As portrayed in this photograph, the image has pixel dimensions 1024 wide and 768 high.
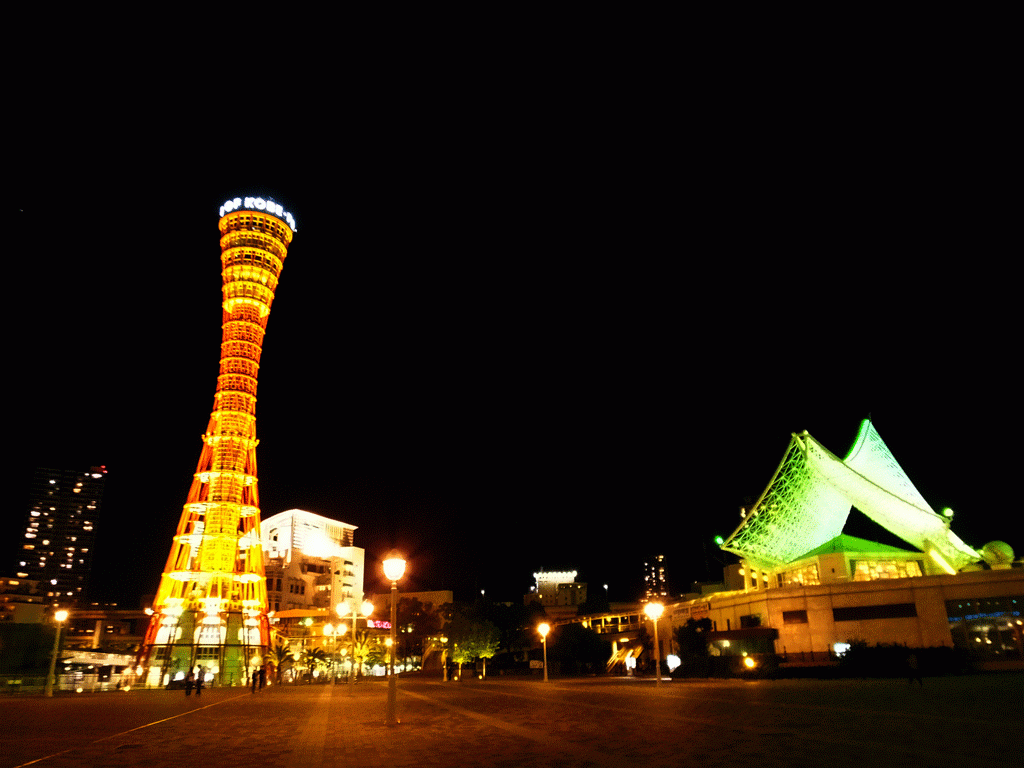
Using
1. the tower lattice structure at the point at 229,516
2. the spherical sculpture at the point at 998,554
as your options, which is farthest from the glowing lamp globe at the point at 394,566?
the tower lattice structure at the point at 229,516

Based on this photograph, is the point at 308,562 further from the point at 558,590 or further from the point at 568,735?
the point at 568,735

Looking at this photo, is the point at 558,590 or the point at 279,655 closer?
the point at 279,655

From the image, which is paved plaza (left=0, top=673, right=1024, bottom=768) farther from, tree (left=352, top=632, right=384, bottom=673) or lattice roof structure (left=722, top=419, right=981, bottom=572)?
tree (left=352, top=632, right=384, bottom=673)

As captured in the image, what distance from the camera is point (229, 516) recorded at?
58219 mm

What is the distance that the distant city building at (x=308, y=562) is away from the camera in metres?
92.9

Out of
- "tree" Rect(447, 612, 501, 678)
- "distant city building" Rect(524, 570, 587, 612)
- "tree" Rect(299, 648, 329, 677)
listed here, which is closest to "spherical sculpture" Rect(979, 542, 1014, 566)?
"tree" Rect(447, 612, 501, 678)

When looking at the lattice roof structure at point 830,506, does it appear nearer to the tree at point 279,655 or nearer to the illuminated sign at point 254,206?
the tree at point 279,655

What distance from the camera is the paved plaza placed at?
9.86 metres

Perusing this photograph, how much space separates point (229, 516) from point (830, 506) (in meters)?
45.7

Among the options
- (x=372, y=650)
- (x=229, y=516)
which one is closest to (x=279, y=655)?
(x=372, y=650)

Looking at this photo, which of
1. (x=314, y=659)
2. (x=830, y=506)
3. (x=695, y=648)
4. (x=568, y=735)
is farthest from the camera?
(x=314, y=659)

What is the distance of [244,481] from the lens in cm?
5847

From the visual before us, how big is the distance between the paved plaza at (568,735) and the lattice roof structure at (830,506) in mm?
26897

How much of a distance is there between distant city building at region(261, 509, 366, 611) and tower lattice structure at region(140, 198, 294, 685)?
32.7 metres
